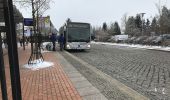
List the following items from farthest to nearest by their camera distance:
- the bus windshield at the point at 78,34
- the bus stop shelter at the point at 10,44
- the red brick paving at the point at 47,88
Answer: the bus windshield at the point at 78,34, the red brick paving at the point at 47,88, the bus stop shelter at the point at 10,44

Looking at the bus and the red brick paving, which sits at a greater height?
the bus

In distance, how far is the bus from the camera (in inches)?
1462

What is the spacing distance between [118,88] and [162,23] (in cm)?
5120

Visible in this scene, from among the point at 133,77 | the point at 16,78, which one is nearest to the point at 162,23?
the point at 133,77

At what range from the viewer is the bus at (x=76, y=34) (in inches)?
1462

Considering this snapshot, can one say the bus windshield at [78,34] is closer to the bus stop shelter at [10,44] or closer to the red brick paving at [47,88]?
the red brick paving at [47,88]

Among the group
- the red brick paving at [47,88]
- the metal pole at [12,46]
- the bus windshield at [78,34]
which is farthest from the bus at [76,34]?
the metal pole at [12,46]

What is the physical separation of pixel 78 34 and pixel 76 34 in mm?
216

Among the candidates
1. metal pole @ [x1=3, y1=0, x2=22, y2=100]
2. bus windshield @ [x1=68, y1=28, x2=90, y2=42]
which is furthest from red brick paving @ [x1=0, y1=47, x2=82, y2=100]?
bus windshield @ [x1=68, y1=28, x2=90, y2=42]

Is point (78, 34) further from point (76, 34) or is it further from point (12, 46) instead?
point (12, 46)

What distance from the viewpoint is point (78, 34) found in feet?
122

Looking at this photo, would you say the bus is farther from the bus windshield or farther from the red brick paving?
the red brick paving

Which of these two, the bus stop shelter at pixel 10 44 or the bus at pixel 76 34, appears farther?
the bus at pixel 76 34

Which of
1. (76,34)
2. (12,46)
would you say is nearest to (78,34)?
(76,34)
